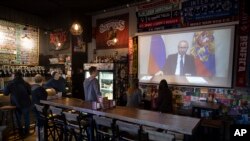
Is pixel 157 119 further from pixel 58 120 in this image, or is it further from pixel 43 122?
pixel 43 122

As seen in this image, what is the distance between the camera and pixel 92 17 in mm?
7250

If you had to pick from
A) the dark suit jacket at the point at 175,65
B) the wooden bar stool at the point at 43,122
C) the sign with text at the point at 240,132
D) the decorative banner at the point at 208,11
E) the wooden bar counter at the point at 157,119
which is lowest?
the sign with text at the point at 240,132

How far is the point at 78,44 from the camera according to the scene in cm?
694

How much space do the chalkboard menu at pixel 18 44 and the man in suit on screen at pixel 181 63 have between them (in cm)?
480

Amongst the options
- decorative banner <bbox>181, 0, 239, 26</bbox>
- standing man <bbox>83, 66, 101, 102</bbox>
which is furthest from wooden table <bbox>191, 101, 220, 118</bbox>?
standing man <bbox>83, 66, 101, 102</bbox>

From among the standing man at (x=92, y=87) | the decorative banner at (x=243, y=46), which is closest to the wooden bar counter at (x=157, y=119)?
the standing man at (x=92, y=87)

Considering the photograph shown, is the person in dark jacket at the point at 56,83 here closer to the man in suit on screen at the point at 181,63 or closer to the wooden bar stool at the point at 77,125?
the wooden bar stool at the point at 77,125

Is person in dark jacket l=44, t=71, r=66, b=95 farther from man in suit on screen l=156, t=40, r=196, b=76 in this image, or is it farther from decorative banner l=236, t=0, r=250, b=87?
decorative banner l=236, t=0, r=250, b=87

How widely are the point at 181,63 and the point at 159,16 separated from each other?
145 cm

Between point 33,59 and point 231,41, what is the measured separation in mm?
6223

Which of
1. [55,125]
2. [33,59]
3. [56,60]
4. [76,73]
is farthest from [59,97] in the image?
[33,59]

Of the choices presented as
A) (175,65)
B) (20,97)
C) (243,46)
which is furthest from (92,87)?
(243,46)

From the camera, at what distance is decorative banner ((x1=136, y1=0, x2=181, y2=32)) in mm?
5184

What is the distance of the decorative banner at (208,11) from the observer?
171 inches
